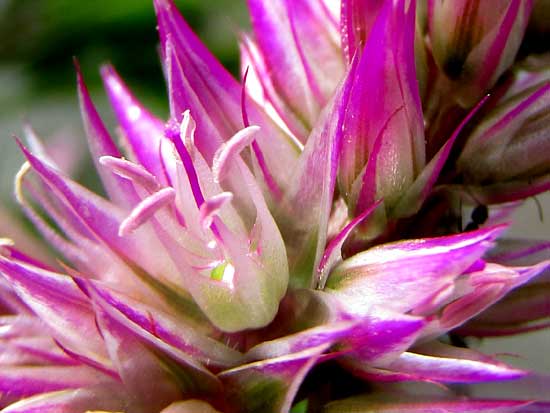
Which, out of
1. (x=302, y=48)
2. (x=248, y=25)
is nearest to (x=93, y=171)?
(x=248, y=25)

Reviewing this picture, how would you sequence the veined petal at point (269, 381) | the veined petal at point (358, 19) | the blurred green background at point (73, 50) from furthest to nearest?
the blurred green background at point (73, 50) < the veined petal at point (358, 19) < the veined petal at point (269, 381)

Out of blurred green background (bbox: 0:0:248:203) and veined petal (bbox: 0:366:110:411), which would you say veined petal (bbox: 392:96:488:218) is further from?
blurred green background (bbox: 0:0:248:203)

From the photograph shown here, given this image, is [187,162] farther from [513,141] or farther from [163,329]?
[513,141]

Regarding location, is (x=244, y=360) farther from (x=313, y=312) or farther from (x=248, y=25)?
(x=248, y=25)

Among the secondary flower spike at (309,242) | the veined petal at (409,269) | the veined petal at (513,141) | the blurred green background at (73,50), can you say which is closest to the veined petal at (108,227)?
the secondary flower spike at (309,242)

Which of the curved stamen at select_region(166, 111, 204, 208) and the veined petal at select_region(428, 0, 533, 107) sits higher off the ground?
the curved stamen at select_region(166, 111, 204, 208)

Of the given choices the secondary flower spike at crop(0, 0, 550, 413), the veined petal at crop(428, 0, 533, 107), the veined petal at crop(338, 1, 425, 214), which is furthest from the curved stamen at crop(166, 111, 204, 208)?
the veined petal at crop(428, 0, 533, 107)

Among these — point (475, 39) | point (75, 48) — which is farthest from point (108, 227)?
point (75, 48)

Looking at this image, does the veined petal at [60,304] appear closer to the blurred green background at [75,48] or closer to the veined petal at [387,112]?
the veined petal at [387,112]

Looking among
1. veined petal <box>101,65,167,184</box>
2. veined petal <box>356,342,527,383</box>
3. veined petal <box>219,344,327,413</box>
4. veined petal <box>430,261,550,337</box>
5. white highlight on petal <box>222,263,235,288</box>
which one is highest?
veined petal <box>101,65,167,184</box>
